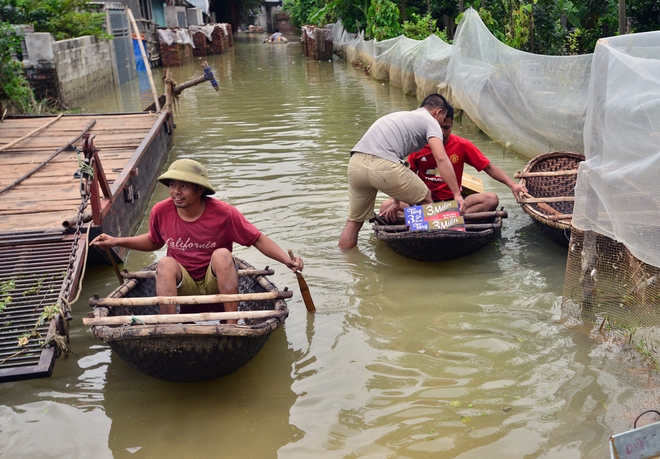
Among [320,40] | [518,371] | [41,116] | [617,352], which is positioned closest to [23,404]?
[518,371]

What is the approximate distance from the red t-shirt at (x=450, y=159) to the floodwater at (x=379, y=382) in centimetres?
68

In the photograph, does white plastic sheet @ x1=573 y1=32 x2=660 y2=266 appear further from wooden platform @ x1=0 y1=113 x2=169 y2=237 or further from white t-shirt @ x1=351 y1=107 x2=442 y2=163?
wooden platform @ x1=0 y1=113 x2=169 y2=237

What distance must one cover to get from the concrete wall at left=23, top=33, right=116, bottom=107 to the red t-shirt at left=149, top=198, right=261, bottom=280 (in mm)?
10867

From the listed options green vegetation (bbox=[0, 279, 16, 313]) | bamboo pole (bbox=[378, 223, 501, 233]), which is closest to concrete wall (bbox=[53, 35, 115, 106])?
green vegetation (bbox=[0, 279, 16, 313])

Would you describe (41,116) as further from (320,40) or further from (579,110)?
(320,40)

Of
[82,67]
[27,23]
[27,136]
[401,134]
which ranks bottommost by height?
[27,136]

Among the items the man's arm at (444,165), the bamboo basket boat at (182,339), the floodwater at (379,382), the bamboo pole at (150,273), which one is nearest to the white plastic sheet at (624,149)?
the floodwater at (379,382)

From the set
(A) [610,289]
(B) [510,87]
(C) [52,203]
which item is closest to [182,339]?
(A) [610,289]

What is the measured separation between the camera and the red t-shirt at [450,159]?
Result: 5977 millimetres

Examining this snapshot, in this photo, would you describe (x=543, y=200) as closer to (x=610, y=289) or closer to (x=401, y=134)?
(x=401, y=134)

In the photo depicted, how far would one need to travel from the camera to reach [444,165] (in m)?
5.52

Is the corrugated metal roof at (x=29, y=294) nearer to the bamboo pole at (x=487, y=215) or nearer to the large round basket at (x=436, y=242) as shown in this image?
the large round basket at (x=436, y=242)

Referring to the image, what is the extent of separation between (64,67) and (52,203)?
9.23 meters

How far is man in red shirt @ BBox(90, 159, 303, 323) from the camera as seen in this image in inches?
163
